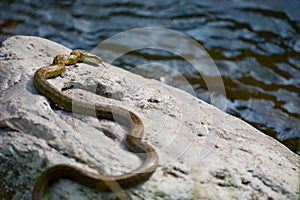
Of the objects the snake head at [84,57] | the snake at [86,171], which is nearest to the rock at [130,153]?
the snake at [86,171]

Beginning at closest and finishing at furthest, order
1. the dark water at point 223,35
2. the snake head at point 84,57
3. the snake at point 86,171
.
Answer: the snake at point 86,171, the snake head at point 84,57, the dark water at point 223,35

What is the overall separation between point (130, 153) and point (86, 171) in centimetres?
42

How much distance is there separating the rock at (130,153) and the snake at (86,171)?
2.1 inches

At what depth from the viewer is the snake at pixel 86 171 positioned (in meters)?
3.46

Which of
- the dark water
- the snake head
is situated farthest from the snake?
the dark water

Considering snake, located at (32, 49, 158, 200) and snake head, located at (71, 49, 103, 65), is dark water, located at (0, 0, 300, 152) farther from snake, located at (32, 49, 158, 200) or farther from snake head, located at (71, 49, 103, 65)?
snake, located at (32, 49, 158, 200)

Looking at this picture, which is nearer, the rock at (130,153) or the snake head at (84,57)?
the rock at (130,153)

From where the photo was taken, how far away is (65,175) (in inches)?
139

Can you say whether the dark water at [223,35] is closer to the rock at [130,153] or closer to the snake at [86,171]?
the rock at [130,153]

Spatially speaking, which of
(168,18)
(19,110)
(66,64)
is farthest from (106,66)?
(168,18)

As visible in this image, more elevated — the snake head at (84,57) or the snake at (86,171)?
the snake head at (84,57)

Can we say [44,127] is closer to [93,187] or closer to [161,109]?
[93,187]

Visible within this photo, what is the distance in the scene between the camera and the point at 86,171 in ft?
11.5

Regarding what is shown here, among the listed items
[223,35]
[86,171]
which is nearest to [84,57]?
[86,171]
